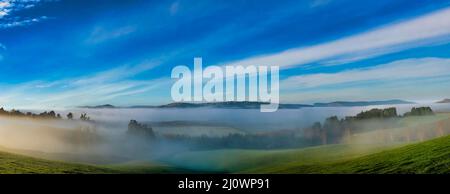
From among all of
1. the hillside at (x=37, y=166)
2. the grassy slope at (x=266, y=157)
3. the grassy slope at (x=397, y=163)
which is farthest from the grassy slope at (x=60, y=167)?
the grassy slope at (x=397, y=163)

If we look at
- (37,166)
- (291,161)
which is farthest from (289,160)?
(37,166)

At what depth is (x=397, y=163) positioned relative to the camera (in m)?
7.43

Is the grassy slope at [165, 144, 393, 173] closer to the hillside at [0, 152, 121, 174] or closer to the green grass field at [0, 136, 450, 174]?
the green grass field at [0, 136, 450, 174]

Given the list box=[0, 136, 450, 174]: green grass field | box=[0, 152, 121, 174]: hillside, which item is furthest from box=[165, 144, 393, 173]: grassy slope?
box=[0, 152, 121, 174]: hillside

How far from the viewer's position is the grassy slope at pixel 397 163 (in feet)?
23.9

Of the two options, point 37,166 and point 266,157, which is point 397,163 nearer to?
point 266,157

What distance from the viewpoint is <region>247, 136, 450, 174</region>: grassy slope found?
7289 mm

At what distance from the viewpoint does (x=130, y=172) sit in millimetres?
7605

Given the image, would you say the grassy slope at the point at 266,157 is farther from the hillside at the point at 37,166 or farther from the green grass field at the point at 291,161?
the hillside at the point at 37,166
